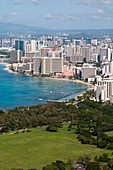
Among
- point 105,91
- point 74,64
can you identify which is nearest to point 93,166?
point 105,91

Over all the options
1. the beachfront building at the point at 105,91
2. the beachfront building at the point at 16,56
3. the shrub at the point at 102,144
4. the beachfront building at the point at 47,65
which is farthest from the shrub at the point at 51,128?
the beachfront building at the point at 16,56

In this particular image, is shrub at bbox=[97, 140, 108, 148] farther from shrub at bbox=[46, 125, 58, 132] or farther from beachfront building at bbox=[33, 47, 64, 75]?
beachfront building at bbox=[33, 47, 64, 75]

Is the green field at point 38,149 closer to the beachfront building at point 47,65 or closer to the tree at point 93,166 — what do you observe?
the tree at point 93,166

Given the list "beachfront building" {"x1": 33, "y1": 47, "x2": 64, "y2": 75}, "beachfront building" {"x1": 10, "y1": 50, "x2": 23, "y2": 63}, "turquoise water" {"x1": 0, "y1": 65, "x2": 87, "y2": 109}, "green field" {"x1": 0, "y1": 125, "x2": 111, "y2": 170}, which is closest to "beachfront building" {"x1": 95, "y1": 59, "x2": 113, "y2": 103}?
"turquoise water" {"x1": 0, "y1": 65, "x2": 87, "y2": 109}

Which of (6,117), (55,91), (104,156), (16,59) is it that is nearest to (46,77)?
(55,91)

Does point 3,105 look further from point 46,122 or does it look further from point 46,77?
point 46,77

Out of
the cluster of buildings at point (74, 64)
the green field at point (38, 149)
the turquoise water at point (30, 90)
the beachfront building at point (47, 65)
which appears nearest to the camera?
the green field at point (38, 149)
